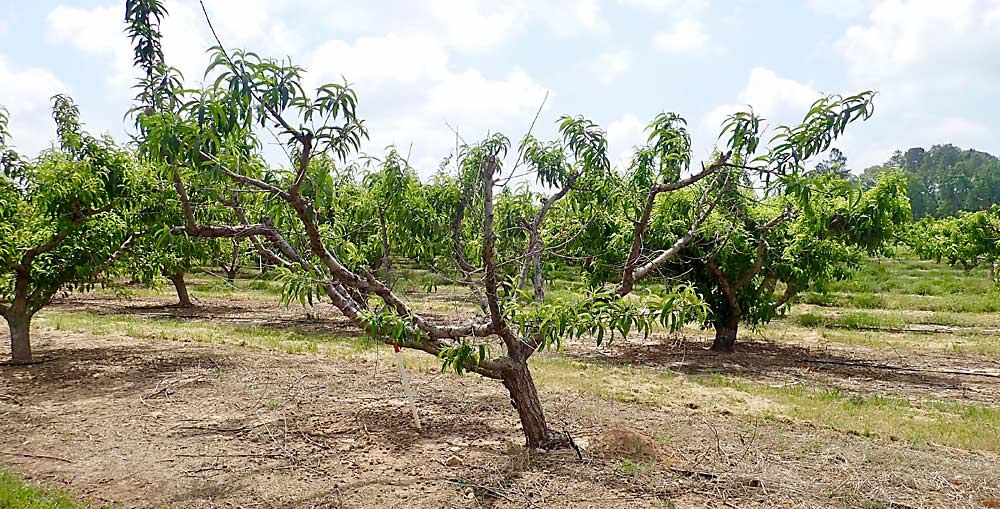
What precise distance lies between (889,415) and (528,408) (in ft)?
12.7

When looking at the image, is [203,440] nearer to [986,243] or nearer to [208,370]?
[208,370]

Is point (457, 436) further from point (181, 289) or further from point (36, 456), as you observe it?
point (181, 289)

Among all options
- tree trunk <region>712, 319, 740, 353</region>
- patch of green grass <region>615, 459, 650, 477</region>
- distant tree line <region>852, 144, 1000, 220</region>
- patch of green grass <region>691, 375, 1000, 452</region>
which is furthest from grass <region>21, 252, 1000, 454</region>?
distant tree line <region>852, 144, 1000, 220</region>

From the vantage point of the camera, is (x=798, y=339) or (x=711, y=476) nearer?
(x=711, y=476)

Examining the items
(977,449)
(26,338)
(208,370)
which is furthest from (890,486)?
(26,338)

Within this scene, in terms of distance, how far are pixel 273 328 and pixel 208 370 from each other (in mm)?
5026

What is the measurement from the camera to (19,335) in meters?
9.05

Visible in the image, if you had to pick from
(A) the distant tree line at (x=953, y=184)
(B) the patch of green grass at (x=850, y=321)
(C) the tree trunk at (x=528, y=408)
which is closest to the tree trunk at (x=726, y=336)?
(B) the patch of green grass at (x=850, y=321)

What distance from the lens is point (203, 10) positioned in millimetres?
3500

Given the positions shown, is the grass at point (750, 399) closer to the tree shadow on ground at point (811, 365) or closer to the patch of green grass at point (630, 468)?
the tree shadow on ground at point (811, 365)

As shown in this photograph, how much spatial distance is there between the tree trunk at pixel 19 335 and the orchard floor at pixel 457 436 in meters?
0.34

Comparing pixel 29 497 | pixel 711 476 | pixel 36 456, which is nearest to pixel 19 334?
pixel 36 456

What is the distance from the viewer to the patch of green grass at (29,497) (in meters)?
4.38

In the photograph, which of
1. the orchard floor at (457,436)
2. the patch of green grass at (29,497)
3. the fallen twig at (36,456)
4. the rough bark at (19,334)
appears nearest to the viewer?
the patch of green grass at (29,497)
